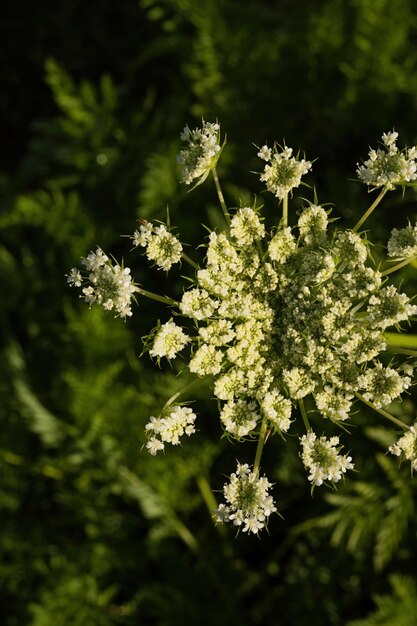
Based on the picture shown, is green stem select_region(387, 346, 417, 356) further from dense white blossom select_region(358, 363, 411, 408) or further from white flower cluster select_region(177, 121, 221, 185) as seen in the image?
white flower cluster select_region(177, 121, 221, 185)

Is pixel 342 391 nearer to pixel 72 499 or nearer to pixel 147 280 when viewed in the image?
pixel 147 280

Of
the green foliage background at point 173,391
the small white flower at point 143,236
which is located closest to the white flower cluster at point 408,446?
the small white flower at point 143,236

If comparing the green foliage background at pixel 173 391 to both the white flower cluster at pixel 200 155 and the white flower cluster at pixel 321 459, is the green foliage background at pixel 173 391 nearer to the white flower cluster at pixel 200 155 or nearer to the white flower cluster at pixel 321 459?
the white flower cluster at pixel 200 155

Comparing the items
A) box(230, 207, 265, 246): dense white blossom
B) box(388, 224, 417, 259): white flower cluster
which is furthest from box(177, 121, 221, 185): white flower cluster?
box(388, 224, 417, 259): white flower cluster

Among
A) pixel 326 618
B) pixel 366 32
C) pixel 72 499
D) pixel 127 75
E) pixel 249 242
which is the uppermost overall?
pixel 127 75

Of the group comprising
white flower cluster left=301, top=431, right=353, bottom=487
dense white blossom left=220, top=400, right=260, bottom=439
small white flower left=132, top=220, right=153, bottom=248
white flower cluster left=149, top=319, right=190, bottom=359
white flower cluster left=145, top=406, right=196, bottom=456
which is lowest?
white flower cluster left=301, top=431, right=353, bottom=487

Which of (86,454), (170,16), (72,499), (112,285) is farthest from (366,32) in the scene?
(72,499)
